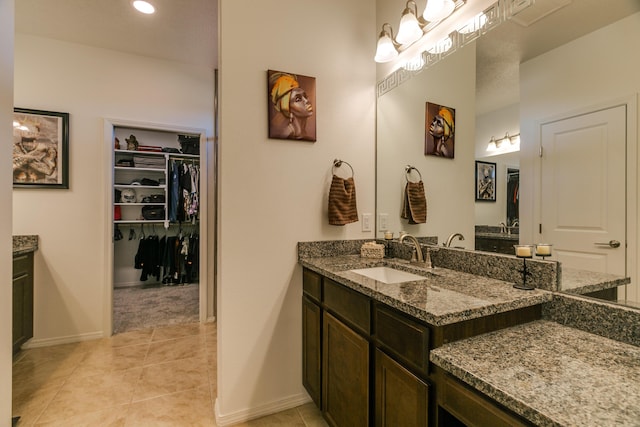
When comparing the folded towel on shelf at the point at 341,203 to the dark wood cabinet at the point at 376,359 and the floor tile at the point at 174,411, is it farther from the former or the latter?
the floor tile at the point at 174,411

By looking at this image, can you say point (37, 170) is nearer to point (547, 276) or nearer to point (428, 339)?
point (428, 339)

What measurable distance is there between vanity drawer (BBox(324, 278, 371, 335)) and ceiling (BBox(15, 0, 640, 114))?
1120 millimetres

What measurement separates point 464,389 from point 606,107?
1.08 metres

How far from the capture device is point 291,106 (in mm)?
1875

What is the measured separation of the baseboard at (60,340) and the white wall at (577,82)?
3674 mm

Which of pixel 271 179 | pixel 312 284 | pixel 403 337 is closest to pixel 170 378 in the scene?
pixel 312 284

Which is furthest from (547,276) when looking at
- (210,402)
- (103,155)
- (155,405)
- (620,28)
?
(103,155)

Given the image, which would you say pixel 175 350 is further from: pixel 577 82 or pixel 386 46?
pixel 577 82

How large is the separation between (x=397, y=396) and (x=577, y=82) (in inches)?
53.3

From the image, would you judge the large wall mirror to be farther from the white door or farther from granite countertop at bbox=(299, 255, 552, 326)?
granite countertop at bbox=(299, 255, 552, 326)

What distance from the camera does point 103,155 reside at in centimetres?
290

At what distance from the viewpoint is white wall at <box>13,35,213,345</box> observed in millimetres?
2703

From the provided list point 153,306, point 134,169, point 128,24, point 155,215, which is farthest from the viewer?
point 155,215

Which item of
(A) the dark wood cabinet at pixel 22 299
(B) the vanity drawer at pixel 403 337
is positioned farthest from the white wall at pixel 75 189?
(B) the vanity drawer at pixel 403 337
